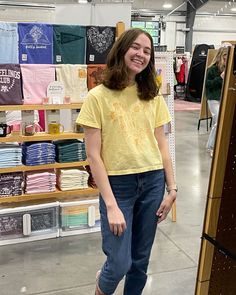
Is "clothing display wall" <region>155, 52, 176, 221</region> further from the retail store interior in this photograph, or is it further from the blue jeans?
the blue jeans

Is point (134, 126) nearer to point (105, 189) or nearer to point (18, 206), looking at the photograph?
point (105, 189)

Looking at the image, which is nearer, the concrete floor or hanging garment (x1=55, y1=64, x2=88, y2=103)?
the concrete floor

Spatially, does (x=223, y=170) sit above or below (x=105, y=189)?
above

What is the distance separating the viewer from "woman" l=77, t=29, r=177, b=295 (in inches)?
70.4

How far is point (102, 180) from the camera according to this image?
5.83 feet

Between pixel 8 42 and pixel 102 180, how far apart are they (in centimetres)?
176

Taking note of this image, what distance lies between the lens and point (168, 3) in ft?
59.4

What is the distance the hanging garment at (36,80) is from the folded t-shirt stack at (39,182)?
22.8 inches

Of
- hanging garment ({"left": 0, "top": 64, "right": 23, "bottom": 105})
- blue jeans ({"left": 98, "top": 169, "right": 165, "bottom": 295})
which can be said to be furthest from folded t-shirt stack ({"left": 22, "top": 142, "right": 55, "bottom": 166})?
blue jeans ({"left": 98, "top": 169, "right": 165, "bottom": 295})

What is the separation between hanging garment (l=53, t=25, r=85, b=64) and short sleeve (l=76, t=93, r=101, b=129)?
1.61m

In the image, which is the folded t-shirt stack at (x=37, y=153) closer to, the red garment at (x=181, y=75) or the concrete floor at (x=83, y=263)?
the concrete floor at (x=83, y=263)

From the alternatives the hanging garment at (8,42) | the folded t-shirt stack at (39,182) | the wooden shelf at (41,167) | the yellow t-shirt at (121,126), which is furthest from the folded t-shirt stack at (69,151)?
the yellow t-shirt at (121,126)

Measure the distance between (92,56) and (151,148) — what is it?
1706mm

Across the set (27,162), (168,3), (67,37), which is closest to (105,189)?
(27,162)
